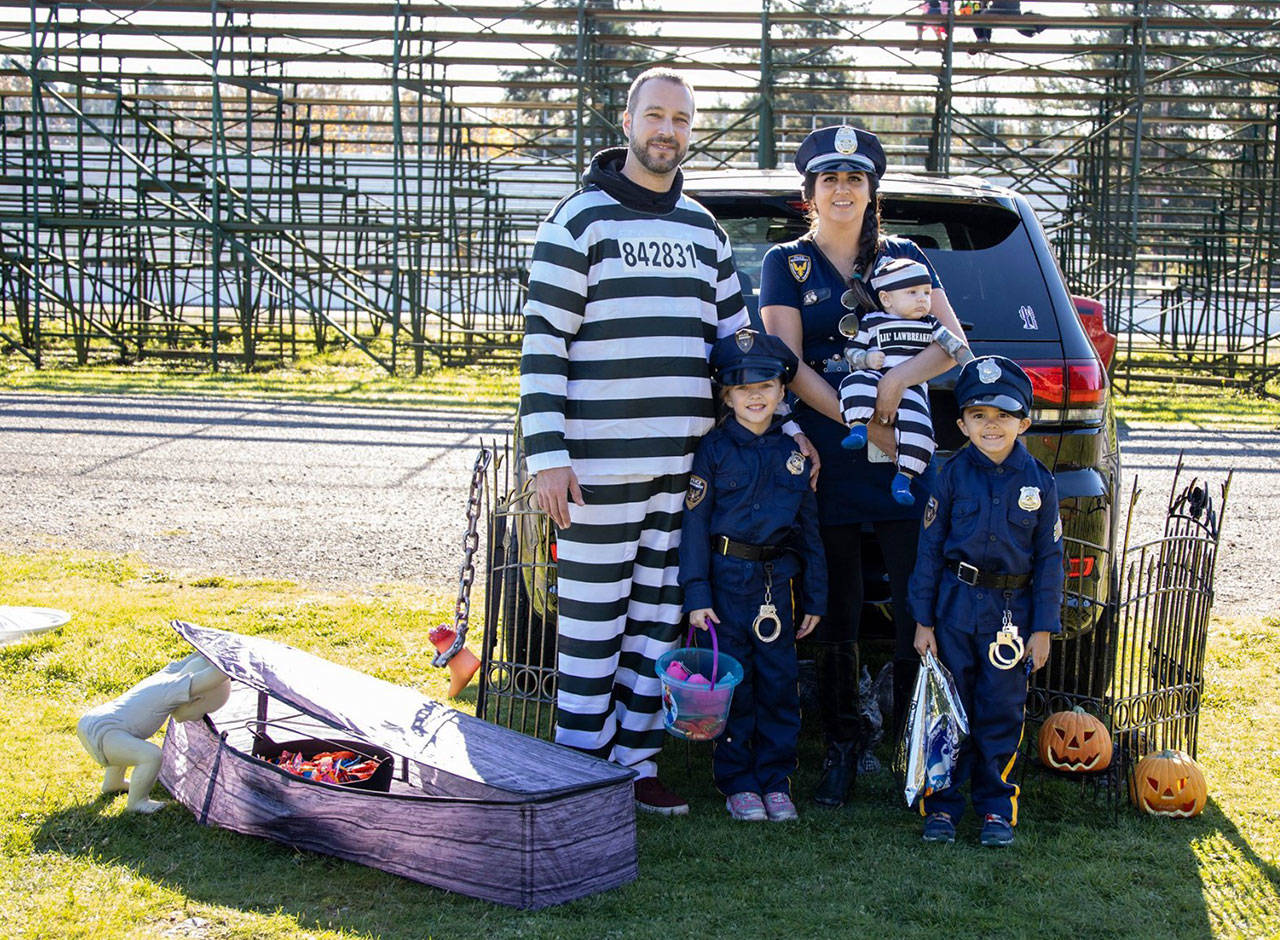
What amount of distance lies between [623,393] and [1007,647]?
1.25 m

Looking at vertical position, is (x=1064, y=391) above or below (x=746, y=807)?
above

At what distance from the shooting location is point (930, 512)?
11.8ft

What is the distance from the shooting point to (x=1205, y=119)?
17.4 metres

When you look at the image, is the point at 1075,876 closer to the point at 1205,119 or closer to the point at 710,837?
the point at 710,837

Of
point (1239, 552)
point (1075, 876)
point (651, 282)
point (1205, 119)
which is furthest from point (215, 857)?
point (1205, 119)

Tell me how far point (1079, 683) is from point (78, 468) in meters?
7.36

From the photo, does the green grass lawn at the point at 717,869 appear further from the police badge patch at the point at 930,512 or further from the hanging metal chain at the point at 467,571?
the police badge patch at the point at 930,512

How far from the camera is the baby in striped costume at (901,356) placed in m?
3.60

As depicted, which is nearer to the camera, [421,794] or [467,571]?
[421,794]

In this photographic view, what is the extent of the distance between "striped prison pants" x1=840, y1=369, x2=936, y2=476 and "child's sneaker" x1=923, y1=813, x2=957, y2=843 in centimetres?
94

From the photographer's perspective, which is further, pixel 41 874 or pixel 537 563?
pixel 537 563

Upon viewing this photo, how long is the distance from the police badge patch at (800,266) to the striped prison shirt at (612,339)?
0.27 metres

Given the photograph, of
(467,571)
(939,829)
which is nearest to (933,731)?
(939,829)

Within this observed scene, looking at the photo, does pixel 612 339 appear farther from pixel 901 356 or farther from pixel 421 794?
pixel 421 794
